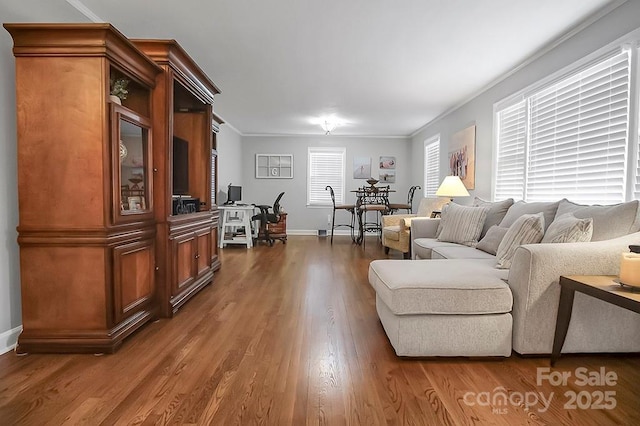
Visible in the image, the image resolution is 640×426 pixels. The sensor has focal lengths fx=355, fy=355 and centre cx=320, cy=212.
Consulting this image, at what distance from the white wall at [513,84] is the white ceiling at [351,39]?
0.42 ft

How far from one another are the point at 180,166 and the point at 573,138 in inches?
141

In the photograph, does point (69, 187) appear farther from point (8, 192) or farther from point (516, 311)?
point (516, 311)

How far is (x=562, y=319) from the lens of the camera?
1.94 m

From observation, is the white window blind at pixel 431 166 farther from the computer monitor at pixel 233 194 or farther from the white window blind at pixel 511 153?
the computer monitor at pixel 233 194

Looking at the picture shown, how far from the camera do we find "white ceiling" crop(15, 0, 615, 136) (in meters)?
2.73

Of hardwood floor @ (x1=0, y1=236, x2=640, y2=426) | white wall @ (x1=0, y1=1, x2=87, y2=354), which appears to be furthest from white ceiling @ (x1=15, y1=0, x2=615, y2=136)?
hardwood floor @ (x1=0, y1=236, x2=640, y2=426)

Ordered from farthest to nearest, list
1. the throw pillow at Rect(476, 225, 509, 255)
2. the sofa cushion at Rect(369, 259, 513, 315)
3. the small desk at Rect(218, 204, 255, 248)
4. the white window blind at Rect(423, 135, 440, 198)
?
the white window blind at Rect(423, 135, 440, 198) → the small desk at Rect(218, 204, 255, 248) → the throw pillow at Rect(476, 225, 509, 255) → the sofa cushion at Rect(369, 259, 513, 315)

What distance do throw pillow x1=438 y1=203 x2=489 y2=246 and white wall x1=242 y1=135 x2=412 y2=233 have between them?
178 inches

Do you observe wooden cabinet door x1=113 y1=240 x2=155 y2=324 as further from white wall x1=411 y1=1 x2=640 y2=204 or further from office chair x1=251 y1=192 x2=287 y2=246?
office chair x1=251 y1=192 x2=287 y2=246

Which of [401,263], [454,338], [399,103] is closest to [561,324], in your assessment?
[454,338]

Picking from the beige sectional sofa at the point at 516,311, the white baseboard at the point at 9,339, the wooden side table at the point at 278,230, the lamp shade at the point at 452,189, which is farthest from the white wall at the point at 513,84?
the white baseboard at the point at 9,339

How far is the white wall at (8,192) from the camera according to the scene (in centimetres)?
209

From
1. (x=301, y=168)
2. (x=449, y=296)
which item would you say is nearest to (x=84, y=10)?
(x=449, y=296)

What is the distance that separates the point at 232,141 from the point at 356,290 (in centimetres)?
524
